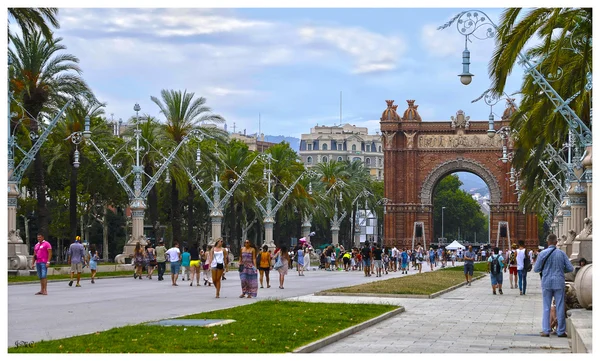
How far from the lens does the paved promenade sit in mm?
13680

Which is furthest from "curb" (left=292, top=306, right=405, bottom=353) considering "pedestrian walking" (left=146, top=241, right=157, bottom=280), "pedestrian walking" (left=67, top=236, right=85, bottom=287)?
"pedestrian walking" (left=146, top=241, right=157, bottom=280)

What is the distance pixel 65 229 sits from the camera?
71.0 metres

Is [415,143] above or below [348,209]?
above

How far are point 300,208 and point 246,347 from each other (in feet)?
227

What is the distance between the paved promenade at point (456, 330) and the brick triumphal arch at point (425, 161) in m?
76.6

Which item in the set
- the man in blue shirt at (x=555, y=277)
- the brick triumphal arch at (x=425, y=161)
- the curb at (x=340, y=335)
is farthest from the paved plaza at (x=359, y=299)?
the brick triumphal arch at (x=425, y=161)

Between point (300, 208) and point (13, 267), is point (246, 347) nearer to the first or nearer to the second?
point (13, 267)

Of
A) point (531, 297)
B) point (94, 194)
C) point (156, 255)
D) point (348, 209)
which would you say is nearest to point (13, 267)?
point (156, 255)

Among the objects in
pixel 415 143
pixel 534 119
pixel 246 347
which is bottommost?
pixel 246 347

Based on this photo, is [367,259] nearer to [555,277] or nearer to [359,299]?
[359,299]

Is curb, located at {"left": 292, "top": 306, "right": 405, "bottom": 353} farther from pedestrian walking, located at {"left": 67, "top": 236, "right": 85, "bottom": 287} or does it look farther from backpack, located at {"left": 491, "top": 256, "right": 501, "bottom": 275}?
pedestrian walking, located at {"left": 67, "top": 236, "right": 85, "bottom": 287}

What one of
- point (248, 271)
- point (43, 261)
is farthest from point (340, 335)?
point (43, 261)

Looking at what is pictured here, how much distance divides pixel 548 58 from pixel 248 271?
395 inches

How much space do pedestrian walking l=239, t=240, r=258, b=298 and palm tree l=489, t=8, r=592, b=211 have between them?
670cm
